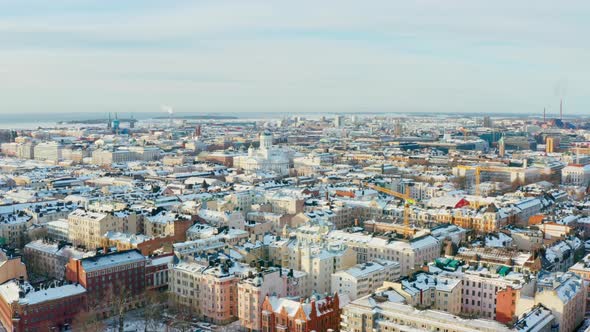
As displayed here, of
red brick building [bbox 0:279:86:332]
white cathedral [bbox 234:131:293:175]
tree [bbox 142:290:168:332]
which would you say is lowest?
tree [bbox 142:290:168:332]

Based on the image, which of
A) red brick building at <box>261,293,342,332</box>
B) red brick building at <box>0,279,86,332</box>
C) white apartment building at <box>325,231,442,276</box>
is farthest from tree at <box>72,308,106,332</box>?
white apartment building at <box>325,231,442,276</box>

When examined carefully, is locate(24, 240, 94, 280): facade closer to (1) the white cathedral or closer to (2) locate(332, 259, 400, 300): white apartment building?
(2) locate(332, 259, 400, 300): white apartment building

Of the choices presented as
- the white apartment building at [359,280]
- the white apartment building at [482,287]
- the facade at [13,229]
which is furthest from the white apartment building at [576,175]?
the facade at [13,229]

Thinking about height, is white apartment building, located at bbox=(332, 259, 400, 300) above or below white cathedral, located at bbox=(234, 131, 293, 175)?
below

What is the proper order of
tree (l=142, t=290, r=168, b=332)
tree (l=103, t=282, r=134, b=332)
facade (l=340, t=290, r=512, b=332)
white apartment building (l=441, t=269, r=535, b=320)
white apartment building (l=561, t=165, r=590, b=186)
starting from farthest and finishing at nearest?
white apartment building (l=561, t=165, r=590, b=186), tree (l=103, t=282, r=134, b=332), white apartment building (l=441, t=269, r=535, b=320), tree (l=142, t=290, r=168, b=332), facade (l=340, t=290, r=512, b=332)

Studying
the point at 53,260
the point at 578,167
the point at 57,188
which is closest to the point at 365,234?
the point at 53,260

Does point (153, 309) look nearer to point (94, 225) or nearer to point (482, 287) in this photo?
point (94, 225)

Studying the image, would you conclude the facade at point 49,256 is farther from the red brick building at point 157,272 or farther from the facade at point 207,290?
the facade at point 207,290

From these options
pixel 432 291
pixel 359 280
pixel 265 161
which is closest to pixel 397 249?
pixel 359 280
